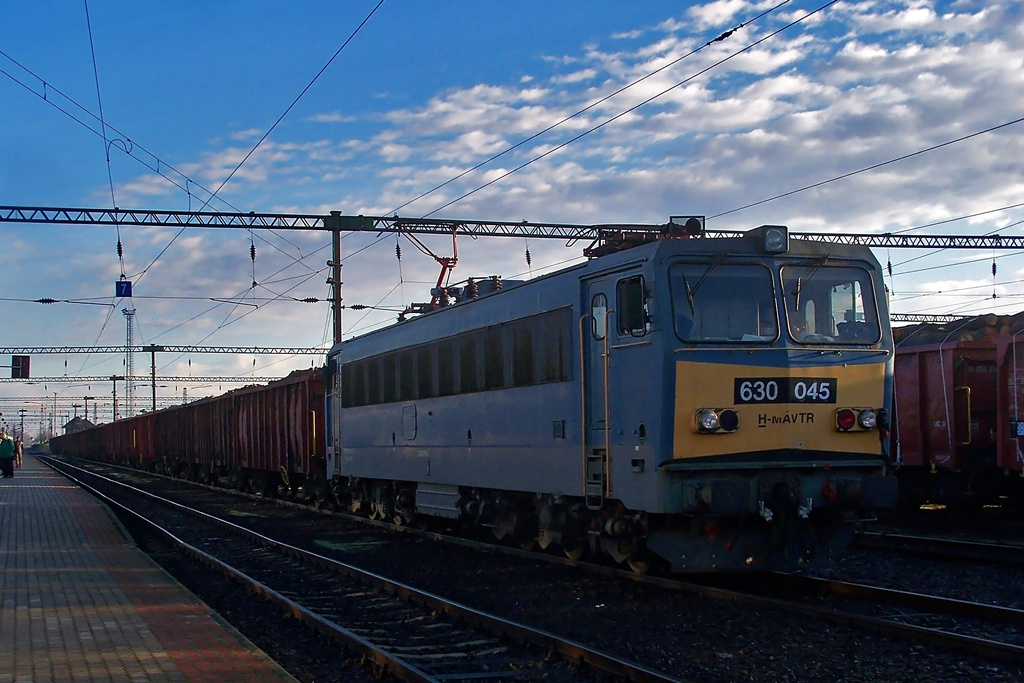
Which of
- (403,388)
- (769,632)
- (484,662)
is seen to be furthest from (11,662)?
(403,388)

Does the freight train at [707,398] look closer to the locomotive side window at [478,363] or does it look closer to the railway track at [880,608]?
the locomotive side window at [478,363]

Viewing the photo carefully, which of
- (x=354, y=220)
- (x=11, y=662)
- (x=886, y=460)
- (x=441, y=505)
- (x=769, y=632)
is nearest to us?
(x=11, y=662)

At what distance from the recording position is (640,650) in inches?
321

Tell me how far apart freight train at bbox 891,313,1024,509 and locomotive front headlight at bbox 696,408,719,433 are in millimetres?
8244

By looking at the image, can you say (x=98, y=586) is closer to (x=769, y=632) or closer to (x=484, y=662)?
(x=484, y=662)

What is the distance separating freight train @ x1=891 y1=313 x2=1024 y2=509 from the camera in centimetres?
1659

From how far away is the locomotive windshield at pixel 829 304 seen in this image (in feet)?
33.4

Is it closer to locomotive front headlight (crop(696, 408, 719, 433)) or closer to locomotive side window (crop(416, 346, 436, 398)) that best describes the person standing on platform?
locomotive side window (crop(416, 346, 436, 398))

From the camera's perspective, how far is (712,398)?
31.8 feet

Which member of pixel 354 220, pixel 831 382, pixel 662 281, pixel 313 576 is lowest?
pixel 313 576

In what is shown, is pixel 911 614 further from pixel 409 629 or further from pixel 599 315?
pixel 409 629

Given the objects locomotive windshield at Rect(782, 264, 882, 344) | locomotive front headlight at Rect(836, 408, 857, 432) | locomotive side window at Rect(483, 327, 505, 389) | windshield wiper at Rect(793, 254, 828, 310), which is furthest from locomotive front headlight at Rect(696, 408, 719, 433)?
locomotive side window at Rect(483, 327, 505, 389)

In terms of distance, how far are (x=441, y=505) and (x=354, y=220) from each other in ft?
45.9

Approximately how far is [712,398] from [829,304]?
5.83 feet
